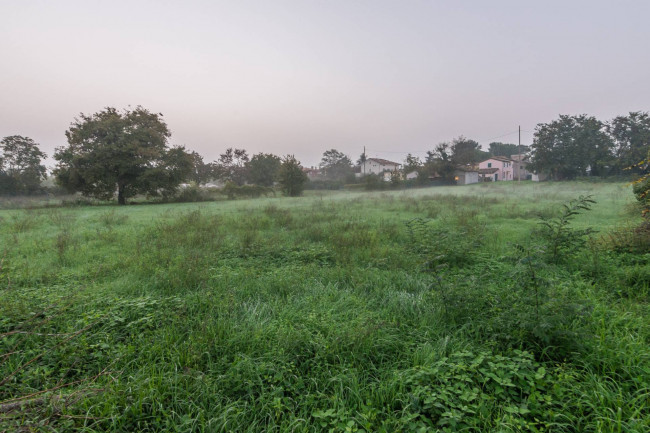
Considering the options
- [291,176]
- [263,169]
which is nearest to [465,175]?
[291,176]

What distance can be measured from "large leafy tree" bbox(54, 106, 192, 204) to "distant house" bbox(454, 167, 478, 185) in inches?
1909

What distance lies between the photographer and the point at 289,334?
3.04m

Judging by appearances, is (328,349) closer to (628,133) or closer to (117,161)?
(117,161)

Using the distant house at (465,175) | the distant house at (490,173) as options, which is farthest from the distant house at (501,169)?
the distant house at (465,175)

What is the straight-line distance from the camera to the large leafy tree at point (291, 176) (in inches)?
1574

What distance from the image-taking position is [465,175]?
59.7 m

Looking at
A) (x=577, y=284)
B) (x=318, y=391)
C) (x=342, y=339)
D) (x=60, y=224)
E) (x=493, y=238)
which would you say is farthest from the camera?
(x=60, y=224)

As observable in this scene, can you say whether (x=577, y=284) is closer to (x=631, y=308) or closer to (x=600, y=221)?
(x=631, y=308)

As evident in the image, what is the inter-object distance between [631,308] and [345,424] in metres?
4.07

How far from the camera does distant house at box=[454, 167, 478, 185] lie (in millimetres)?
55497

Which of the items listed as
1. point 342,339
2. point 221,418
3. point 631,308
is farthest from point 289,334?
point 631,308

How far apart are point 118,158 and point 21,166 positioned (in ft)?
77.6

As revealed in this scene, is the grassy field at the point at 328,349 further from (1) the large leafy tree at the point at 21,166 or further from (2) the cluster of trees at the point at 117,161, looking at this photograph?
(1) the large leafy tree at the point at 21,166

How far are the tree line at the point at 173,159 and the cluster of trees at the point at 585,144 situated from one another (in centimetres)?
13
